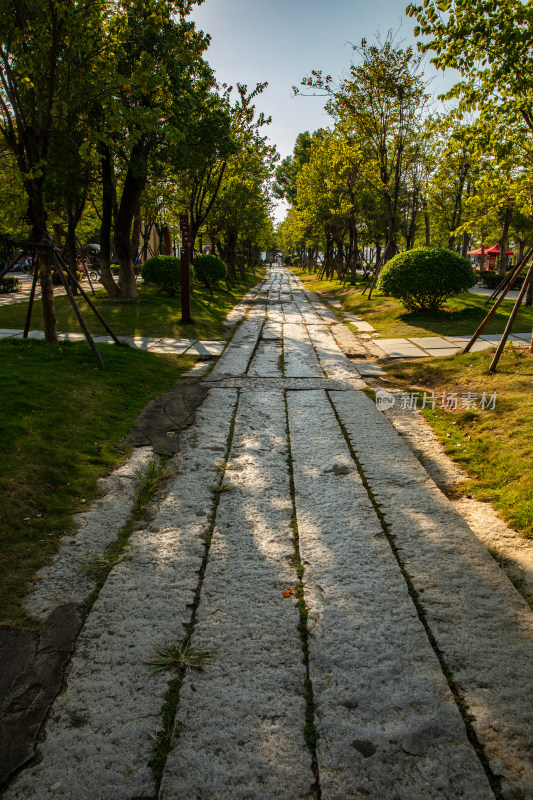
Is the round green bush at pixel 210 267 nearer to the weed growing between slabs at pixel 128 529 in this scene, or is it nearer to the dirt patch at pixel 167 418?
the dirt patch at pixel 167 418

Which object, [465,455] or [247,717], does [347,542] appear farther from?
[465,455]

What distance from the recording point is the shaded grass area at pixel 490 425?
371 centimetres

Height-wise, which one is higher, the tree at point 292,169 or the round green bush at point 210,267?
the tree at point 292,169

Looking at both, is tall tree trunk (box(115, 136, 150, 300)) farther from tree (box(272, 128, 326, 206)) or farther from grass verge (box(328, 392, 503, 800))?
tree (box(272, 128, 326, 206))

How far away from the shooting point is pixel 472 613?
8.07 ft

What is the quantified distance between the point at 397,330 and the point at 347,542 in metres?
8.69

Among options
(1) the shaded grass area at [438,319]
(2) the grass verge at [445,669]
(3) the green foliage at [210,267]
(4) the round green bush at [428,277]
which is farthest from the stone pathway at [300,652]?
(3) the green foliage at [210,267]

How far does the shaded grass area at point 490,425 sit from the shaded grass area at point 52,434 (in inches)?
120

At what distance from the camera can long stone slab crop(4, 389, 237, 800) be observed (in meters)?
1.66

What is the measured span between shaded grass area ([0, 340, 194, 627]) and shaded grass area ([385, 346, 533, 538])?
3041 mm

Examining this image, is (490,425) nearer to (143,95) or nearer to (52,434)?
(52,434)

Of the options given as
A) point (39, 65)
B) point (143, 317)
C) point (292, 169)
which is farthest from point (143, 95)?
point (292, 169)

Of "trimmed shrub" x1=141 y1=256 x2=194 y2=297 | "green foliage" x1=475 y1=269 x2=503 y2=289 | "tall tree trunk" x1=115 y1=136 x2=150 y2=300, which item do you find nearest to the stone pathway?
"tall tree trunk" x1=115 y1=136 x2=150 y2=300

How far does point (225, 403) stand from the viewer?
6.04 metres
